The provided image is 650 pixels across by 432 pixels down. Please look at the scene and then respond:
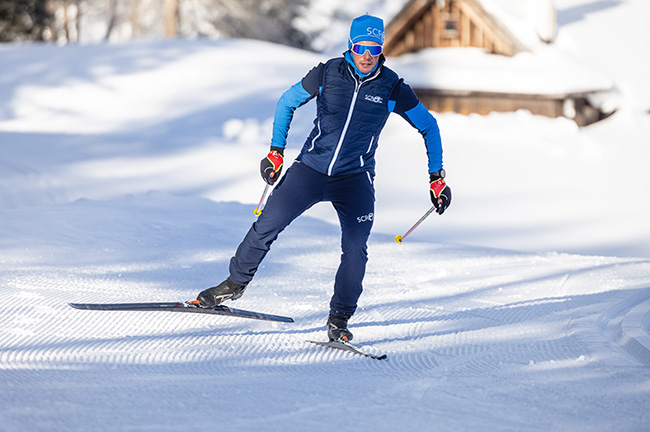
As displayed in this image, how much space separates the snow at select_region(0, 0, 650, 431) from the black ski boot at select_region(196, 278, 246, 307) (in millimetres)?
140

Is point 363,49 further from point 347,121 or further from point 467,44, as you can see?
point 467,44

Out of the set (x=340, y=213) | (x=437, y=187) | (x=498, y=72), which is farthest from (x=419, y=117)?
(x=498, y=72)

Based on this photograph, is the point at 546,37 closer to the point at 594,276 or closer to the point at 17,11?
the point at 594,276

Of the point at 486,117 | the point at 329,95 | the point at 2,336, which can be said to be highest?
the point at 329,95

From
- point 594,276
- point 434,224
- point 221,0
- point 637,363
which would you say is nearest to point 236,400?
Result: point 637,363

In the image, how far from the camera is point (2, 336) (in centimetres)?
443

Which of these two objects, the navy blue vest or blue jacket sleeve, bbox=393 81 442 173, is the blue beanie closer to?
the navy blue vest

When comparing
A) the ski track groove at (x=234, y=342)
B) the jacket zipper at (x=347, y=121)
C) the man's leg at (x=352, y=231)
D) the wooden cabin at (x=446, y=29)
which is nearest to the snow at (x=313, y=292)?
the ski track groove at (x=234, y=342)

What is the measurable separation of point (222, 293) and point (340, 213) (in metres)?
0.86

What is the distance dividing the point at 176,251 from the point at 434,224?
4.75 m

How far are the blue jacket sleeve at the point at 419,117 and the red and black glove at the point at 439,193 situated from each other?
49mm

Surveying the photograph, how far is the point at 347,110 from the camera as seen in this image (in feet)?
15.1

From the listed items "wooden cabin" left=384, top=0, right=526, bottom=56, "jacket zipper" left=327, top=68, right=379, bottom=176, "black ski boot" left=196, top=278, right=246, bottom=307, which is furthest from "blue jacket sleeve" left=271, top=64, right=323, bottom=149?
"wooden cabin" left=384, top=0, right=526, bottom=56

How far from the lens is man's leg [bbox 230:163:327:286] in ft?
15.3
